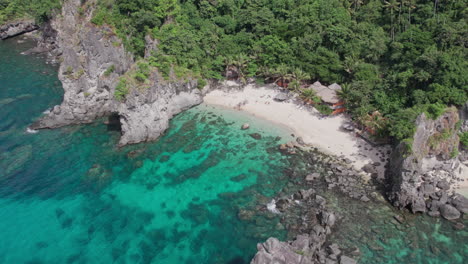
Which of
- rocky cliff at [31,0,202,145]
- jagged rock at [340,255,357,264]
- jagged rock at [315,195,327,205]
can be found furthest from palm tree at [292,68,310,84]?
jagged rock at [340,255,357,264]

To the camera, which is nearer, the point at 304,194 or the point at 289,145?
the point at 304,194

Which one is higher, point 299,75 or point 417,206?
point 299,75

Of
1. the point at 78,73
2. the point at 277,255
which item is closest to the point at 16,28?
the point at 78,73

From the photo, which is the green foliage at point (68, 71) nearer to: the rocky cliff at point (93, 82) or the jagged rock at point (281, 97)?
the rocky cliff at point (93, 82)

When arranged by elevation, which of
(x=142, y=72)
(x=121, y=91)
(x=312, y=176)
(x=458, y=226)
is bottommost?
(x=458, y=226)

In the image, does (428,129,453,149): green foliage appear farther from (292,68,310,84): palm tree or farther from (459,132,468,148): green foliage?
(292,68,310,84): palm tree

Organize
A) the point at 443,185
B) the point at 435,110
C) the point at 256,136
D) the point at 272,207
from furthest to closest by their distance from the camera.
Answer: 1. the point at 256,136
2. the point at 435,110
3. the point at 443,185
4. the point at 272,207

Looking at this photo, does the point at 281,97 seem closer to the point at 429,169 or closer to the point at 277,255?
the point at 429,169

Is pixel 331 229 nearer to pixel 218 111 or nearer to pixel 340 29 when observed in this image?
pixel 218 111

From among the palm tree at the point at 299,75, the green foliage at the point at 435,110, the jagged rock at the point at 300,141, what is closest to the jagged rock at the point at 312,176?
the jagged rock at the point at 300,141
